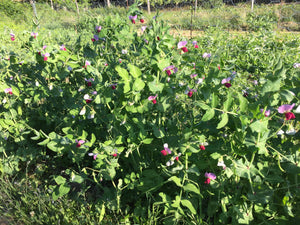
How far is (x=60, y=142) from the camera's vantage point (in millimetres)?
1444

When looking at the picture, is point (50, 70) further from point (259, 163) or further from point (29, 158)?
point (259, 163)

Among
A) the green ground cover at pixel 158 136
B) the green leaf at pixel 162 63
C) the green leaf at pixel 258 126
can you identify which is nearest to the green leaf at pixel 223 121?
the green ground cover at pixel 158 136

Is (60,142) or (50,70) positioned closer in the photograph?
(60,142)

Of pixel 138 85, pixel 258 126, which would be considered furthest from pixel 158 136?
pixel 258 126

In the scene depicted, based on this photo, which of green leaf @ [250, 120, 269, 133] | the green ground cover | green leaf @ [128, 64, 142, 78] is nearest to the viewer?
green leaf @ [250, 120, 269, 133]

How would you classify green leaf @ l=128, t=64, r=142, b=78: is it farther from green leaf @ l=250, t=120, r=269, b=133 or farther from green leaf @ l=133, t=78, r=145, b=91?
green leaf @ l=250, t=120, r=269, b=133

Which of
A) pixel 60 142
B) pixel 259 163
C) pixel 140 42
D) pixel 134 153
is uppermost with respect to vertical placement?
pixel 140 42

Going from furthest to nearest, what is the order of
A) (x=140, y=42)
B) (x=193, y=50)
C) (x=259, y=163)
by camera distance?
(x=140, y=42)
(x=193, y=50)
(x=259, y=163)

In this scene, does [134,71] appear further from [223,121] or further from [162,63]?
[223,121]

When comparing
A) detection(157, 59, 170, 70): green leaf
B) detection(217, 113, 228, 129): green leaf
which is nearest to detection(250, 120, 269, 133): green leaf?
detection(217, 113, 228, 129): green leaf

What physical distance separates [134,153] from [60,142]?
0.49 m

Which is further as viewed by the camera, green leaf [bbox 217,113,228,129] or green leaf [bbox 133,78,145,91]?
green leaf [bbox 133,78,145,91]

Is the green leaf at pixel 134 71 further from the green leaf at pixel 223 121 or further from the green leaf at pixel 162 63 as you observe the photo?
the green leaf at pixel 223 121

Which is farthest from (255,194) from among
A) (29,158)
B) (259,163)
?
(29,158)
